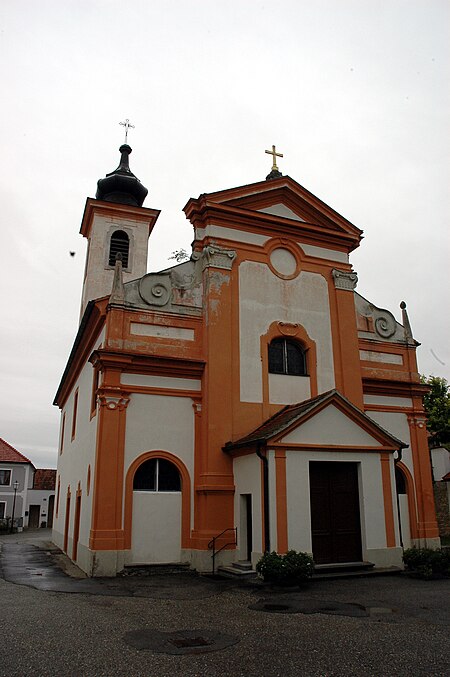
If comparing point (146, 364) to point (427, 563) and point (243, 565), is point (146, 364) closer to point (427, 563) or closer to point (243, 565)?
point (243, 565)

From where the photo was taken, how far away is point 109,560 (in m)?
13.9

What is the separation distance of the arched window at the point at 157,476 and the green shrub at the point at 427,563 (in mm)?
6192

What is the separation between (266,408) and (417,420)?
232 inches

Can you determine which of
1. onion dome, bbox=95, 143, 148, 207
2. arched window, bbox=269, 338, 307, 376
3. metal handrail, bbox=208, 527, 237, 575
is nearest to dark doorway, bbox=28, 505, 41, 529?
onion dome, bbox=95, 143, 148, 207

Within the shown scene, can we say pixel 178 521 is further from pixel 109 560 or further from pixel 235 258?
pixel 235 258

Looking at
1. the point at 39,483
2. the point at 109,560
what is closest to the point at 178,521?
the point at 109,560

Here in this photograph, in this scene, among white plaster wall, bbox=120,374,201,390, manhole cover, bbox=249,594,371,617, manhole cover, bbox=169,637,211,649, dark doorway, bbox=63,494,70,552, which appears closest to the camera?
manhole cover, bbox=169,637,211,649

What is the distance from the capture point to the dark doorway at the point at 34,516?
55.8 meters

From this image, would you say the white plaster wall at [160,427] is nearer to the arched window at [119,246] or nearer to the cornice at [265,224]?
the cornice at [265,224]

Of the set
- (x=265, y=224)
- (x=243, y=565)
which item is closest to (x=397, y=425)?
(x=243, y=565)

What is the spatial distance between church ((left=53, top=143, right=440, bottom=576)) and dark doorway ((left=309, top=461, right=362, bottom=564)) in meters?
0.04

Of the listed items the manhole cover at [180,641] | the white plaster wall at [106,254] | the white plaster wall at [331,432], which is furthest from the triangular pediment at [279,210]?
the manhole cover at [180,641]

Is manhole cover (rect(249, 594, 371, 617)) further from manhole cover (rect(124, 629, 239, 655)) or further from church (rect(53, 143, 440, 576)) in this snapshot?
church (rect(53, 143, 440, 576))

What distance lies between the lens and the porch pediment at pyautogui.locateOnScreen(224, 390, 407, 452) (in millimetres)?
13984
